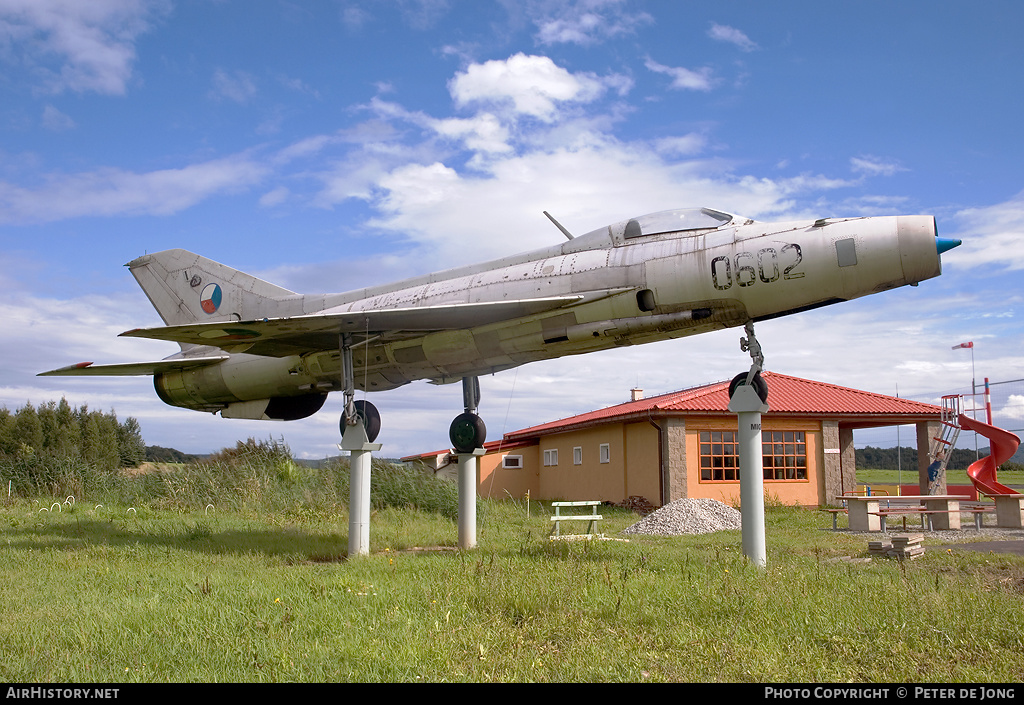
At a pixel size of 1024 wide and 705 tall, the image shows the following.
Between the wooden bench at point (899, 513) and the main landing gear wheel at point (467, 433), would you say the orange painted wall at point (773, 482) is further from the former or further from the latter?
the main landing gear wheel at point (467, 433)

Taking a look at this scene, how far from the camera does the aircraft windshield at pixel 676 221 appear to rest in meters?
9.28

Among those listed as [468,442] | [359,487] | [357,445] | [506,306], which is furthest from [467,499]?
[506,306]

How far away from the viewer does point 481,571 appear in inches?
325

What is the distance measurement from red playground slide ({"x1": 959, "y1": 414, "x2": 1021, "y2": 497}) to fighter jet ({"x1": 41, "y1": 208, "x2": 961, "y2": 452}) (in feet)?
49.7

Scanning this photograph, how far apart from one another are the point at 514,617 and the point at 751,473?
392 centimetres

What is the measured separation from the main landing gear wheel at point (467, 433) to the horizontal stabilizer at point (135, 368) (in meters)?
4.34

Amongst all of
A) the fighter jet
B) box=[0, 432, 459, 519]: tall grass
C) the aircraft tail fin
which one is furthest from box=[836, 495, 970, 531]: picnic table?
the aircraft tail fin

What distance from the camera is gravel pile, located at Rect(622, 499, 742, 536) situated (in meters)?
15.6

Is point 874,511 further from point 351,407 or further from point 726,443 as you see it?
point 351,407

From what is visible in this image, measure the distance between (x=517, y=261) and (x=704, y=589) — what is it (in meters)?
5.35

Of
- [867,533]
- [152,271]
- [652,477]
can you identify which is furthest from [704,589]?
[652,477]

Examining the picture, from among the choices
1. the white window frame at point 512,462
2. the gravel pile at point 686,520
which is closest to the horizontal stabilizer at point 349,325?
the gravel pile at point 686,520

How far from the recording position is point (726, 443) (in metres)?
23.4

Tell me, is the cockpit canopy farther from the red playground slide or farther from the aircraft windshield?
the red playground slide
